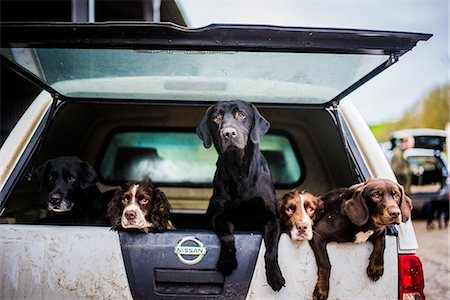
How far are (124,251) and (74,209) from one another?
1418 mm

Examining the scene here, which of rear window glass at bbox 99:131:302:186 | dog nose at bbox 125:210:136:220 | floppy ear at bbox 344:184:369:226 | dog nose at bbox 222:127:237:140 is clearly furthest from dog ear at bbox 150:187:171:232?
rear window glass at bbox 99:131:302:186

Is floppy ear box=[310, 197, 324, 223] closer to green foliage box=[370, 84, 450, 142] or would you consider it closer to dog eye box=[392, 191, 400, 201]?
dog eye box=[392, 191, 400, 201]

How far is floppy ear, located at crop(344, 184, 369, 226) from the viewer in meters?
2.94

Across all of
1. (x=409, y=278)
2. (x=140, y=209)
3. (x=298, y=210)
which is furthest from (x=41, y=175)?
(x=409, y=278)

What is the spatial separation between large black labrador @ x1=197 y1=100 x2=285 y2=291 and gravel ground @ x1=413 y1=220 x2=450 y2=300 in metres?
4.43

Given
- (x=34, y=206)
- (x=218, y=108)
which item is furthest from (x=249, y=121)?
(x=34, y=206)

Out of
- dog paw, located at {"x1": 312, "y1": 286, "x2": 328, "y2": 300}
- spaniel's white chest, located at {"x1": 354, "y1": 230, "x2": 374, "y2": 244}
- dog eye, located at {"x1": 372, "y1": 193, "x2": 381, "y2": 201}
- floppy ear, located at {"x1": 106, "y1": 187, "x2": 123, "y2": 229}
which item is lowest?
dog paw, located at {"x1": 312, "y1": 286, "x2": 328, "y2": 300}

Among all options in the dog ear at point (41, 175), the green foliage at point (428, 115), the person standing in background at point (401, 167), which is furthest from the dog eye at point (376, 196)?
the green foliage at point (428, 115)

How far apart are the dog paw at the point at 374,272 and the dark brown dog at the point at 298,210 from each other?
40cm

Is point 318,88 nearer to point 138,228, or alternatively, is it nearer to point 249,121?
point 249,121

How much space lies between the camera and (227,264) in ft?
8.66

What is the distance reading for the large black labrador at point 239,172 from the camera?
132 inches

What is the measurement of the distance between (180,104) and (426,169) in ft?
45.9

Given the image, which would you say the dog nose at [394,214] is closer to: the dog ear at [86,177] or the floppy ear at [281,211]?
the floppy ear at [281,211]
